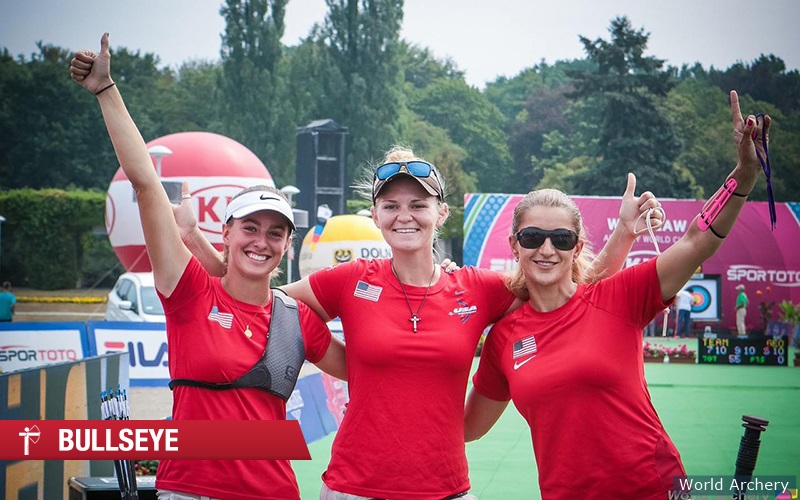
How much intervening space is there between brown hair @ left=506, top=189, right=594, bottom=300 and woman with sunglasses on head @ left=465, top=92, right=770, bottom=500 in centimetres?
6

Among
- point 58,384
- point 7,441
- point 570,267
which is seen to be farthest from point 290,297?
point 58,384

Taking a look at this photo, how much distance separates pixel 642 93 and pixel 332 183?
23.5 m

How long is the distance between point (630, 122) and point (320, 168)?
76.8ft

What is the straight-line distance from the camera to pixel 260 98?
46.5 m

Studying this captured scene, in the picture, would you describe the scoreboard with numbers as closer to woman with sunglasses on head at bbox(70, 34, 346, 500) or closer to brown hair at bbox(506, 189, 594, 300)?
Answer: brown hair at bbox(506, 189, 594, 300)

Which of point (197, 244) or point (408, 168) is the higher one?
point (408, 168)

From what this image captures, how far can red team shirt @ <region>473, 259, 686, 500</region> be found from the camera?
3.61 meters

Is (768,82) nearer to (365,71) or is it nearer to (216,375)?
(365,71)

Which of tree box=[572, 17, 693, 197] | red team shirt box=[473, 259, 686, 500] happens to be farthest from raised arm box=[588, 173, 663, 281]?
tree box=[572, 17, 693, 197]

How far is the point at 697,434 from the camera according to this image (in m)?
11.4

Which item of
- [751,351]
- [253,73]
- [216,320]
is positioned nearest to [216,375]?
[216,320]

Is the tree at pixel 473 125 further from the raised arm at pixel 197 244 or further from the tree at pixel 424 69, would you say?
the raised arm at pixel 197 244

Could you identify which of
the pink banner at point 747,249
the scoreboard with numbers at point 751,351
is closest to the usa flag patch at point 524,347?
the scoreboard with numbers at point 751,351

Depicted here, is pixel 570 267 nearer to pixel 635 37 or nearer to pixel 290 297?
pixel 290 297
